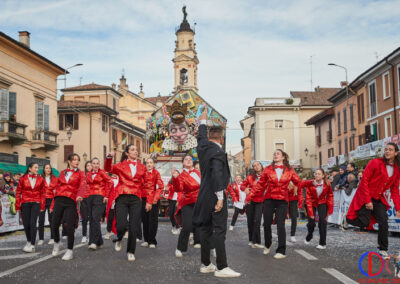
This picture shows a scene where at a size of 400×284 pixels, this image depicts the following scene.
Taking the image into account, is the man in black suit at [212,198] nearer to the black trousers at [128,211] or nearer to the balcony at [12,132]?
the black trousers at [128,211]

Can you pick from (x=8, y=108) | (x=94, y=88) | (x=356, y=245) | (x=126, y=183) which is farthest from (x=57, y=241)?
(x=94, y=88)

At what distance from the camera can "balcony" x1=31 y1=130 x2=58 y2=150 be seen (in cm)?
3409

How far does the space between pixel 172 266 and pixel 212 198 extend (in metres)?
1.40

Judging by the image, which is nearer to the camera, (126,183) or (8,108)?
(126,183)

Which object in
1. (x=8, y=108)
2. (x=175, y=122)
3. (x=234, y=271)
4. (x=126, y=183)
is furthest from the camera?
(x=8, y=108)

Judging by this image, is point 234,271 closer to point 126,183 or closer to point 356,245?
point 126,183

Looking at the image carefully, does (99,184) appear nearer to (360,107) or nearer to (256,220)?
(256,220)

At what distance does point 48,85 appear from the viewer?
3722cm

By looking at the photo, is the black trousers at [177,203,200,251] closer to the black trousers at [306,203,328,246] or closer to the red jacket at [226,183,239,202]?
the red jacket at [226,183,239,202]

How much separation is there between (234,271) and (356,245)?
4960 millimetres

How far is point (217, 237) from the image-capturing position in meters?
7.30

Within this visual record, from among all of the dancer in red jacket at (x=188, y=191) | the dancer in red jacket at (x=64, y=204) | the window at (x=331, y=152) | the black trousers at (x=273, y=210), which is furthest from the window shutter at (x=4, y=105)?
the window at (x=331, y=152)

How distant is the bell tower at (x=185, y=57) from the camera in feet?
256

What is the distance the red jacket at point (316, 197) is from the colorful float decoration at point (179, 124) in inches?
388
